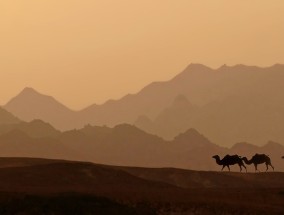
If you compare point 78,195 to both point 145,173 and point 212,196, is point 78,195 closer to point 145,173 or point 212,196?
point 212,196

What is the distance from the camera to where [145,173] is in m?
59.8

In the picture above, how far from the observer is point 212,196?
3722 centimetres

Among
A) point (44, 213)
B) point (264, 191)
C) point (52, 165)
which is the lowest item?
point (44, 213)

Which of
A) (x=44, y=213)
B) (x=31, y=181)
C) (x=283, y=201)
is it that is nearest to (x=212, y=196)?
(x=283, y=201)

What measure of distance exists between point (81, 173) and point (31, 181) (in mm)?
5858

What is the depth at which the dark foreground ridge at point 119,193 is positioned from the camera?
102 feet

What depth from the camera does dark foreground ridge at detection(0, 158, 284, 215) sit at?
1219 inches

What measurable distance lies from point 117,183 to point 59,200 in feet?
57.9

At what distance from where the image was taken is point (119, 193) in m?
35.8

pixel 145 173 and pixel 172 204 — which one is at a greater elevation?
pixel 145 173

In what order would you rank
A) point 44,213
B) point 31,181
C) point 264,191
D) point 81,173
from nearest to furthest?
1. point 44,213
2. point 264,191
3. point 31,181
4. point 81,173

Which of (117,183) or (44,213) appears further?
(117,183)

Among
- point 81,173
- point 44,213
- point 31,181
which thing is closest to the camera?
point 44,213

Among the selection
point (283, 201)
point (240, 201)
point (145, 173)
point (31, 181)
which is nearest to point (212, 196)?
point (240, 201)
